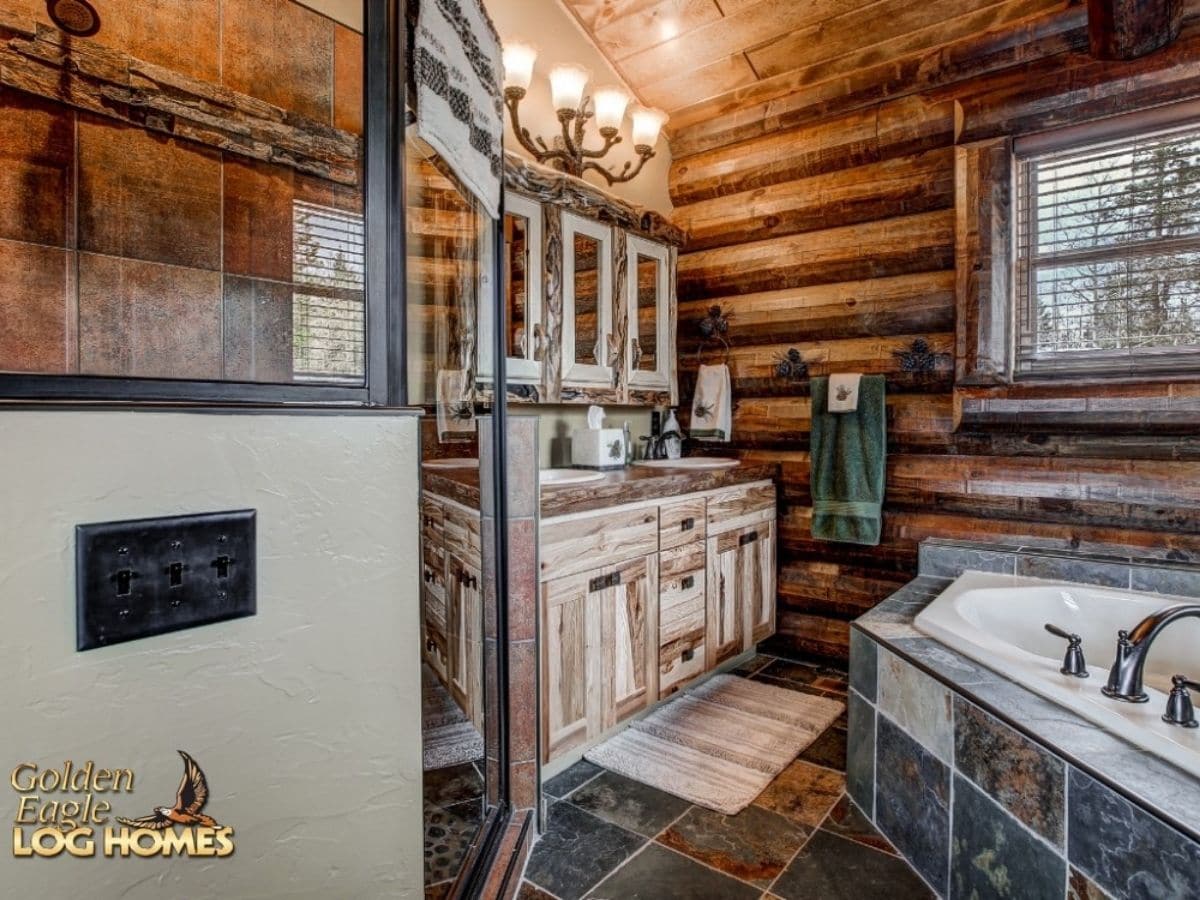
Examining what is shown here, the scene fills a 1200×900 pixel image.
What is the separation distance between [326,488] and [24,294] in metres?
1.02

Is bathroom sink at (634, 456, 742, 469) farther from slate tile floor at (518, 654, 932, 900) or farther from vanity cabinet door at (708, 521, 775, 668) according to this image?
slate tile floor at (518, 654, 932, 900)

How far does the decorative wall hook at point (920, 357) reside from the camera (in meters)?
2.90

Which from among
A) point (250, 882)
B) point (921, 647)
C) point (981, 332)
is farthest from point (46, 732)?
point (981, 332)

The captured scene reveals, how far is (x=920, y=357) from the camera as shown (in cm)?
293

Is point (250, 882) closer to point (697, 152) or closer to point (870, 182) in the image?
point (870, 182)

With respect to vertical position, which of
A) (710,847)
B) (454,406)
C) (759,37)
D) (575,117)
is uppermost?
(759,37)

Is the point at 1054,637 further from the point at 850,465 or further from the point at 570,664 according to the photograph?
the point at 570,664

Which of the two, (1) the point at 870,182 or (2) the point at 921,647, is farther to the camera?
(1) the point at 870,182

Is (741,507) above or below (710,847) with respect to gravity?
above

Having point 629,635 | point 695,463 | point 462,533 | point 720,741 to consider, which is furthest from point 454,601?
point 695,463

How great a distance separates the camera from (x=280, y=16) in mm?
1634

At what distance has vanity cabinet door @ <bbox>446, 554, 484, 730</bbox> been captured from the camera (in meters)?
1.32

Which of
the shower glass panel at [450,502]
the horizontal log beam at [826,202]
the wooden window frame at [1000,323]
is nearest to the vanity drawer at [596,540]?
the shower glass panel at [450,502]

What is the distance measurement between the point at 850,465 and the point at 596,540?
1378 millimetres
